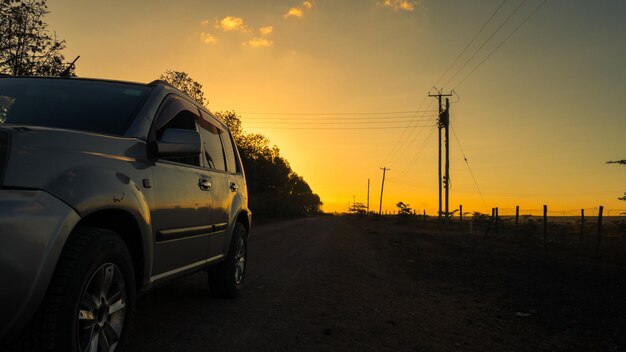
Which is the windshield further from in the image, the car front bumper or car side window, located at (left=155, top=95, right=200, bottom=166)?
the car front bumper

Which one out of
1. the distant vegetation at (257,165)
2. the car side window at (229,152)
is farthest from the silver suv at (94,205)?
the distant vegetation at (257,165)

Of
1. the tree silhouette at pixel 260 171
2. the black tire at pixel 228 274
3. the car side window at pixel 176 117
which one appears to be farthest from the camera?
the tree silhouette at pixel 260 171

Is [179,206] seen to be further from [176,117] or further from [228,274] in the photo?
[228,274]

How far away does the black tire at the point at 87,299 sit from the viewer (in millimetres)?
2469

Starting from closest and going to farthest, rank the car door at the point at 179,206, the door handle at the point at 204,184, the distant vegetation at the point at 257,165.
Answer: the car door at the point at 179,206 < the door handle at the point at 204,184 < the distant vegetation at the point at 257,165

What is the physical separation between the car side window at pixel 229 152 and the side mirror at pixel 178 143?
7.39 ft

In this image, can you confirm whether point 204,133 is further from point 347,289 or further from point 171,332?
point 347,289

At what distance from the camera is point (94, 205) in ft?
9.16

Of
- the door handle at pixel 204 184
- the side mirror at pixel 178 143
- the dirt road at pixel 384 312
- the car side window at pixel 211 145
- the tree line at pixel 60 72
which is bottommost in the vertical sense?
the dirt road at pixel 384 312

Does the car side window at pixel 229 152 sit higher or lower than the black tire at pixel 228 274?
higher

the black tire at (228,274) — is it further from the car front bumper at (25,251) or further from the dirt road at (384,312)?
the car front bumper at (25,251)

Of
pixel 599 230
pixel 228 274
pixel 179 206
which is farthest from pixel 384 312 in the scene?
pixel 599 230

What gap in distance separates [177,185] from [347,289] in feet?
12.7

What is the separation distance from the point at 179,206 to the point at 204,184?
0.69 metres
